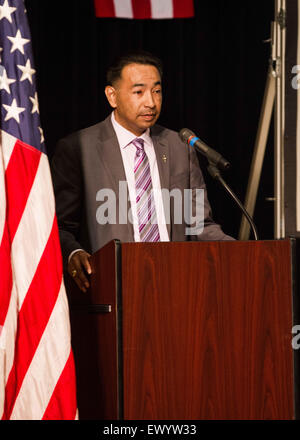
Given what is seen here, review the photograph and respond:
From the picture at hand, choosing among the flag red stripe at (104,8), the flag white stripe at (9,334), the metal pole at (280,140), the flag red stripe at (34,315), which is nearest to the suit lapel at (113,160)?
the metal pole at (280,140)

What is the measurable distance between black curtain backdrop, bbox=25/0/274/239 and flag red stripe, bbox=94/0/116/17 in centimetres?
6

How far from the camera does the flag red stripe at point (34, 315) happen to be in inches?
59.3

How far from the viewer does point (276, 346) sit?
158cm

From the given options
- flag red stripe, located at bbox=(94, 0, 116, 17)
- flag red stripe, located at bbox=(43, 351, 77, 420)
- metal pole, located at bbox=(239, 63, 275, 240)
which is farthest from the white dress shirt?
flag red stripe, located at bbox=(43, 351, 77, 420)

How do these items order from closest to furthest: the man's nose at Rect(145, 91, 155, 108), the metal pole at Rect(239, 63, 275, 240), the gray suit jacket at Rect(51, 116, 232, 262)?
the gray suit jacket at Rect(51, 116, 232, 262)
the man's nose at Rect(145, 91, 155, 108)
the metal pole at Rect(239, 63, 275, 240)

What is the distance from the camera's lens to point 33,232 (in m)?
1.56

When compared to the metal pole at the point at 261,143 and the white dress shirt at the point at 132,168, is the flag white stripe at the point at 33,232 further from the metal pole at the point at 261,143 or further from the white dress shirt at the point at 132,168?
the metal pole at the point at 261,143

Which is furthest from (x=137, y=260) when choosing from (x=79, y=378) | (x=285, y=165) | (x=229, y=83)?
(x=229, y=83)

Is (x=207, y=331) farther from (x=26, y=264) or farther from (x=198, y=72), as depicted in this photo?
(x=198, y=72)

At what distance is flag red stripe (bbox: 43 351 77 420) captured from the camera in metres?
1.52

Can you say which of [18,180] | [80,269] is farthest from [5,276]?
[80,269]

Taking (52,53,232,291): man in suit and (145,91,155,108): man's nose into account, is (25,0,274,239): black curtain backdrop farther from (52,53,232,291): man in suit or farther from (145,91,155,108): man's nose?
(145,91,155,108): man's nose

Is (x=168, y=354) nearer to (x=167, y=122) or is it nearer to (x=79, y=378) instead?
(x=79, y=378)

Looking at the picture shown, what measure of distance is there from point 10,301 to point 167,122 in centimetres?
197
